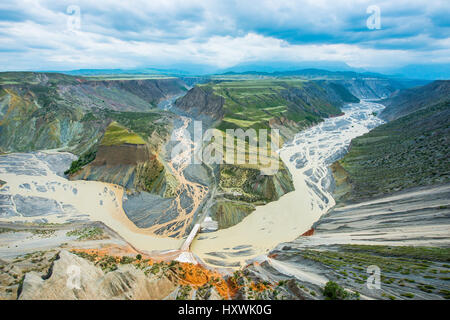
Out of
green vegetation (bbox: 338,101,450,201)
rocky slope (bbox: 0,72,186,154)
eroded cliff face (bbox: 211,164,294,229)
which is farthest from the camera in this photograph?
rocky slope (bbox: 0,72,186,154)

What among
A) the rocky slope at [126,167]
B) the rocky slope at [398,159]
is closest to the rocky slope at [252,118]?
the rocky slope at [126,167]

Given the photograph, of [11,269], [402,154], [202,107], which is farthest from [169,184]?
[202,107]

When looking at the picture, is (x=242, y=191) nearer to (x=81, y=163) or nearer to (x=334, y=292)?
(x=334, y=292)

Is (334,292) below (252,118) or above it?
below

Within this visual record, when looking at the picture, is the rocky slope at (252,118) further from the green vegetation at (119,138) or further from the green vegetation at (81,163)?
the green vegetation at (81,163)

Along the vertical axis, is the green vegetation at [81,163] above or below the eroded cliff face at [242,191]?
above

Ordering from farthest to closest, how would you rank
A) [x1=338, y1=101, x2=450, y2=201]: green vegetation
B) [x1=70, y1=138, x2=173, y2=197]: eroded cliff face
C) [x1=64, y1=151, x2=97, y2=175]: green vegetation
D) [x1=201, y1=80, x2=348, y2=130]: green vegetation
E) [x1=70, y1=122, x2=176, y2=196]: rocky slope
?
[x1=201, y1=80, x2=348, y2=130]: green vegetation < [x1=64, y1=151, x2=97, y2=175]: green vegetation < [x1=70, y1=122, x2=176, y2=196]: rocky slope < [x1=70, y1=138, x2=173, y2=197]: eroded cliff face < [x1=338, y1=101, x2=450, y2=201]: green vegetation

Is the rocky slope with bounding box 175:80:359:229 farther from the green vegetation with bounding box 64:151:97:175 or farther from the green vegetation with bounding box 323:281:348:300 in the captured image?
the green vegetation with bounding box 64:151:97:175

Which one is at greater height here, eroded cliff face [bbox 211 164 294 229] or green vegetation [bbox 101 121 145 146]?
green vegetation [bbox 101 121 145 146]

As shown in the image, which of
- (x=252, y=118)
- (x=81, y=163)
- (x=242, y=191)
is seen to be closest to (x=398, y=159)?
(x=242, y=191)

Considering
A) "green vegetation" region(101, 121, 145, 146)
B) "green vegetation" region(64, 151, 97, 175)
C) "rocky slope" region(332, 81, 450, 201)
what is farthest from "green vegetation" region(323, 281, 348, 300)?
"green vegetation" region(64, 151, 97, 175)
